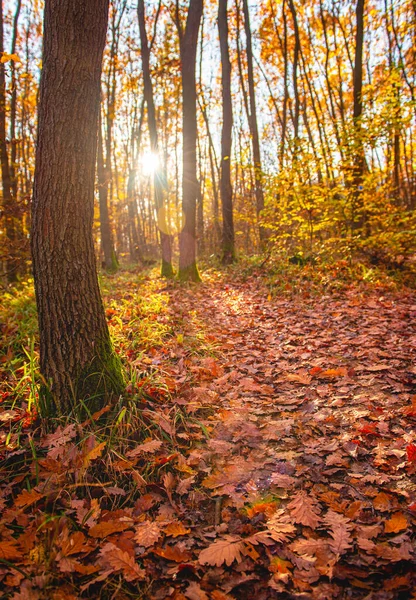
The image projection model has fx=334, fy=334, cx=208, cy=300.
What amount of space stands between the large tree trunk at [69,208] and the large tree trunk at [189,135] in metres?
6.10

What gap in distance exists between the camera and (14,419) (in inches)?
106

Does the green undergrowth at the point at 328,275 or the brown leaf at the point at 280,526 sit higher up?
the green undergrowth at the point at 328,275

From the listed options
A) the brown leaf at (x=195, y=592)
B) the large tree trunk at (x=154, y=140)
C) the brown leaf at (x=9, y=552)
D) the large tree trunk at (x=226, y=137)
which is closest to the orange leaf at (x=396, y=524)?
the brown leaf at (x=195, y=592)

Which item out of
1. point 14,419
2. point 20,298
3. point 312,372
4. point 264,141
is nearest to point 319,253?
point 312,372

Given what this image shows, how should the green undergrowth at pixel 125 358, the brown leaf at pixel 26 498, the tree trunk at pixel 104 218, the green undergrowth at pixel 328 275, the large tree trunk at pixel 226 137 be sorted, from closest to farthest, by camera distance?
1. the brown leaf at pixel 26 498
2. the green undergrowth at pixel 125 358
3. the green undergrowth at pixel 328 275
4. the large tree trunk at pixel 226 137
5. the tree trunk at pixel 104 218

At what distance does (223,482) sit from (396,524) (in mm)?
998

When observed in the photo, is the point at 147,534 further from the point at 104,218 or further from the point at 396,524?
the point at 104,218

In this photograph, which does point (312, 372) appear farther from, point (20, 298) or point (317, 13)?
point (317, 13)

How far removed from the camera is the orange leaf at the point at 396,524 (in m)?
1.74

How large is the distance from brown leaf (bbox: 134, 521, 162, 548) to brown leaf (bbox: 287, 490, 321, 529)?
0.77 m

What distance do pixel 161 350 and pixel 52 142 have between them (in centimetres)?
257

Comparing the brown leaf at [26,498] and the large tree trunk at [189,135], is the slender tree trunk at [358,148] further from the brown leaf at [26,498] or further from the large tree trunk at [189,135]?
the brown leaf at [26,498]

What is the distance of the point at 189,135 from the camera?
8.41 metres

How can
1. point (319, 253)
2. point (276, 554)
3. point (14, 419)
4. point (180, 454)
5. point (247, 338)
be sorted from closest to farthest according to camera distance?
point (276, 554) < point (180, 454) < point (14, 419) < point (247, 338) < point (319, 253)
